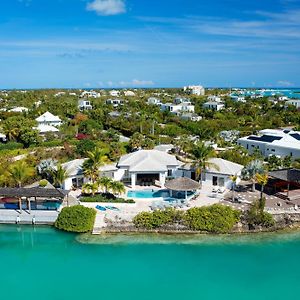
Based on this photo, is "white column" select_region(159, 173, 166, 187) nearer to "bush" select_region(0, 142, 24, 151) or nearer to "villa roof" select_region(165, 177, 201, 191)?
"villa roof" select_region(165, 177, 201, 191)

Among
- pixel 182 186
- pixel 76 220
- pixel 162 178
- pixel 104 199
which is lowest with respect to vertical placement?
pixel 76 220

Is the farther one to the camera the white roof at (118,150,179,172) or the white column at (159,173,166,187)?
the white column at (159,173,166,187)

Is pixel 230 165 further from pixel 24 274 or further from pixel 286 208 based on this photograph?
pixel 24 274

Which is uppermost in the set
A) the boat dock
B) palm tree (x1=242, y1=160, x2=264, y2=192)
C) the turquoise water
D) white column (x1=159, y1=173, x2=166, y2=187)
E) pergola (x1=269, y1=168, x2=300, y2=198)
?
palm tree (x1=242, y1=160, x2=264, y2=192)

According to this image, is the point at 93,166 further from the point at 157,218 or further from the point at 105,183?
the point at 157,218

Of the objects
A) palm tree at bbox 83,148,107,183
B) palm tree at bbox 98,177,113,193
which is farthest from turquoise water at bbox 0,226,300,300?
palm tree at bbox 83,148,107,183

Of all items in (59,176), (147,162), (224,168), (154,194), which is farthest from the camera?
(147,162)

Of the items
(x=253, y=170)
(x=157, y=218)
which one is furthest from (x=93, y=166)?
(x=253, y=170)
